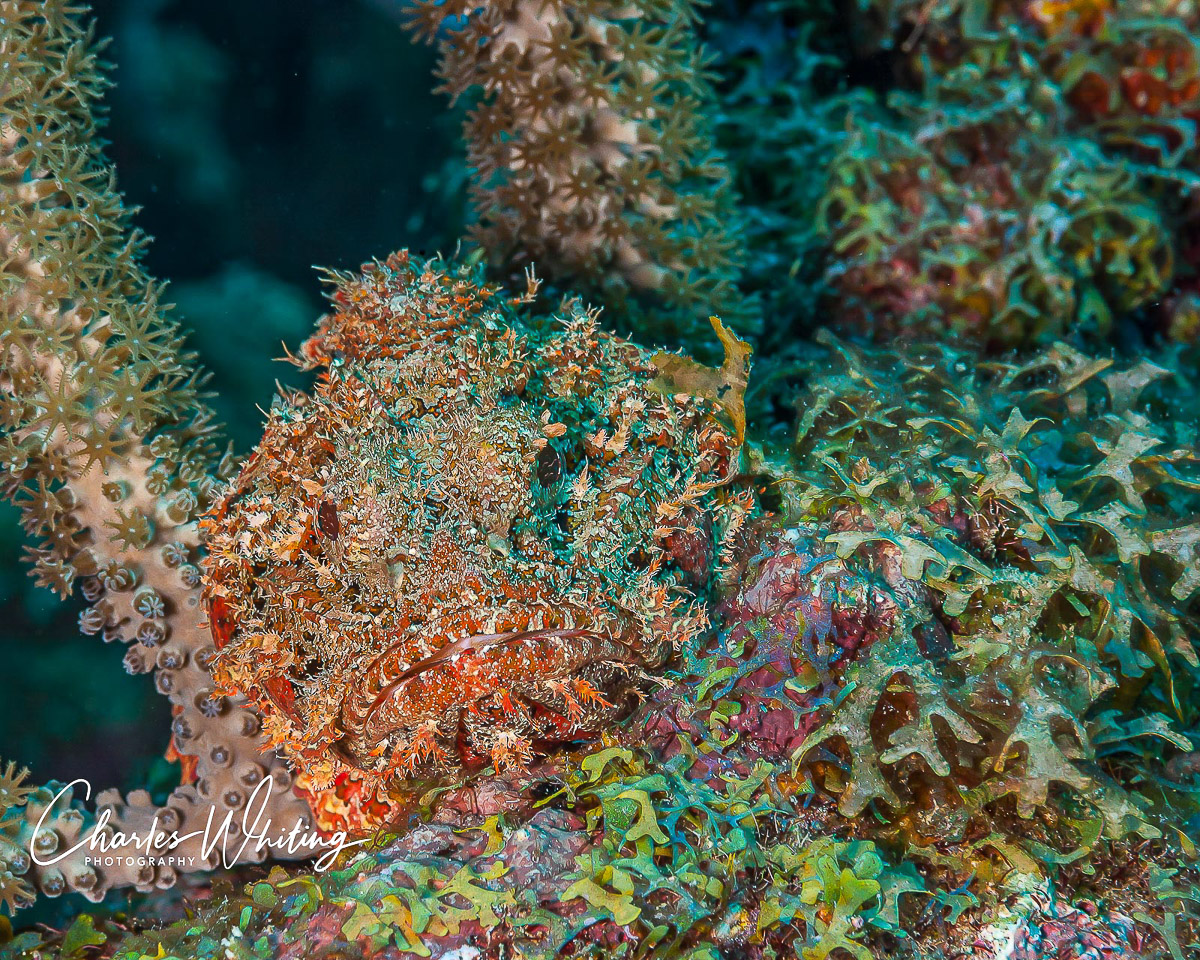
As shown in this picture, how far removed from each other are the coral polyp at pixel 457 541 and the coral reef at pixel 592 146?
2.78 feet

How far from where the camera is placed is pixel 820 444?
9.78ft

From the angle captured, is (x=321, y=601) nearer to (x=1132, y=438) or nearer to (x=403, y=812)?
(x=403, y=812)

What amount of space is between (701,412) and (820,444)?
1.64ft

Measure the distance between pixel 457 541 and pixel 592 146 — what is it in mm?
2110

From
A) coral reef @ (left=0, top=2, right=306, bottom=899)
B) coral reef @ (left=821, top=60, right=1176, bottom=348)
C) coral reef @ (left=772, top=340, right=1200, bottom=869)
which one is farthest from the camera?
coral reef @ (left=821, top=60, right=1176, bottom=348)

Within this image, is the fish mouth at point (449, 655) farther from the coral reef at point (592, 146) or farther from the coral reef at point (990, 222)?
the coral reef at point (990, 222)

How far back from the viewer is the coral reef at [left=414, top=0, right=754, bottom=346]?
3.36 meters

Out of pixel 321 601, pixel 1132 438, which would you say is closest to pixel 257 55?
pixel 321 601

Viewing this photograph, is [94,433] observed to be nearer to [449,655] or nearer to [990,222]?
[449,655]

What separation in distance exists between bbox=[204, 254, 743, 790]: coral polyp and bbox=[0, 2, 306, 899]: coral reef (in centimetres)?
42

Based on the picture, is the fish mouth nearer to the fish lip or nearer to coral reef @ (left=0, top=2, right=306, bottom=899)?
the fish lip

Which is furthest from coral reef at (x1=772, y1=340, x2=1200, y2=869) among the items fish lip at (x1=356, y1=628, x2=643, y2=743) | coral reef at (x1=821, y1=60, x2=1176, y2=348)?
coral reef at (x1=821, y1=60, x2=1176, y2=348)

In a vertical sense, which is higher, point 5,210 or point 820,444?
point 5,210

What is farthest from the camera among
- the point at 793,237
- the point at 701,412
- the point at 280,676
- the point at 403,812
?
the point at 793,237
